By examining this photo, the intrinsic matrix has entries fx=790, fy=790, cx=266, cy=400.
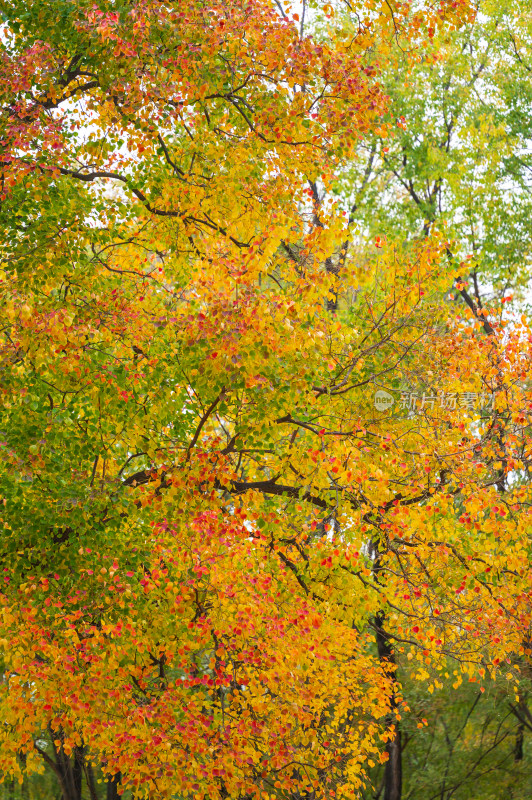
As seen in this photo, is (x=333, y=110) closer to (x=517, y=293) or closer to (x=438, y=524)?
(x=438, y=524)

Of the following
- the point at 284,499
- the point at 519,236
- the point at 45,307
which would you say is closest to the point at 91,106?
the point at 45,307

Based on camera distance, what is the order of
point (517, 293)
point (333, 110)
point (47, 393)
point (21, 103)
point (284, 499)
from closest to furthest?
point (21, 103), point (47, 393), point (333, 110), point (284, 499), point (517, 293)

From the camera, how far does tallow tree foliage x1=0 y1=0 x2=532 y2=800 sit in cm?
720

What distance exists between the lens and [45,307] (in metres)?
7.33

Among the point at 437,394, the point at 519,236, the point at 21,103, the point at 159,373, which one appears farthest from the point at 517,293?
the point at 21,103

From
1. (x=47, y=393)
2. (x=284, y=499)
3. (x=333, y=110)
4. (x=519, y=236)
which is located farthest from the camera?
(x=519, y=236)

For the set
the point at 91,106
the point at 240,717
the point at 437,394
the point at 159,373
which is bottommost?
the point at 240,717

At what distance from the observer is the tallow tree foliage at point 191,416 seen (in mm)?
7199

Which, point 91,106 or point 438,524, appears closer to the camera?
point 91,106

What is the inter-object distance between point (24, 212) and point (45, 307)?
142 centimetres

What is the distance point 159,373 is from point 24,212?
218 cm

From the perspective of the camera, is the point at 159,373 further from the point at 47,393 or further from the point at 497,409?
the point at 497,409

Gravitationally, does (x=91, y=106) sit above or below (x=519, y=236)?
below

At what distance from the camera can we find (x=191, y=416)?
9164 millimetres
